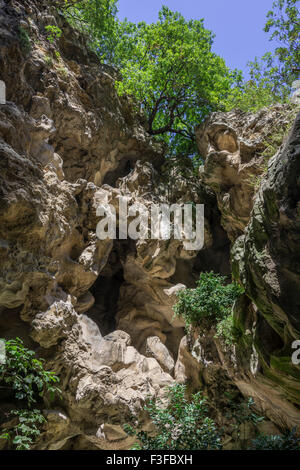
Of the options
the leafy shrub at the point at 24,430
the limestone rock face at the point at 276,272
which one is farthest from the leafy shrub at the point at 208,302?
the leafy shrub at the point at 24,430

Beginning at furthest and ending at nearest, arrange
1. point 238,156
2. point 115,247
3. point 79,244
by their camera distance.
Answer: point 115,247
point 238,156
point 79,244

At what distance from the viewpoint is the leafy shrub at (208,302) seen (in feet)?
23.7

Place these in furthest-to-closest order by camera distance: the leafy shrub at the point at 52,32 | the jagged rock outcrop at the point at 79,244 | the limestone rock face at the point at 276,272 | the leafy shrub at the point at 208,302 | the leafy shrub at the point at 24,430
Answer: the leafy shrub at the point at 52,32, the leafy shrub at the point at 208,302, the jagged rock outcrop at the point at 79,244, the leafy shrub at the point at 24,430, the limestone rock face at the point at 276,272

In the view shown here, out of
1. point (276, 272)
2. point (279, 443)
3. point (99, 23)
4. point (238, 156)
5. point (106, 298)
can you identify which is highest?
point (99, 23)

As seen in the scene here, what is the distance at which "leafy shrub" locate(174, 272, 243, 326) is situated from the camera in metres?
7.22

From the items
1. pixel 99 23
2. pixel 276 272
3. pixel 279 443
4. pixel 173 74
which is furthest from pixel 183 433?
pixel 99 23

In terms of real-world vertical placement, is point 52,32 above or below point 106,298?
above

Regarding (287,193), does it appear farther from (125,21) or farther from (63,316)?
(125,21)

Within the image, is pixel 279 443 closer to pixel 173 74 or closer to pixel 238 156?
pixel 238 156

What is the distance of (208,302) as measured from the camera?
7.34m

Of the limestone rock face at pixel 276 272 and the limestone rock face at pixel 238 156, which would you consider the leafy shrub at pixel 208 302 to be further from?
the limestone rock face at pixel 238 156

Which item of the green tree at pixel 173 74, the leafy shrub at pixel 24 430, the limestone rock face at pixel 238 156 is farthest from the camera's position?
the green tree at pixel 173 74

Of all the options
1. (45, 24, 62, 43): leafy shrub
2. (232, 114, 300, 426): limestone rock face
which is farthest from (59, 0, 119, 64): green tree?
(232, 114, 300, 426): limestone rock face

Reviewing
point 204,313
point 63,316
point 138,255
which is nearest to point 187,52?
point 138,255
